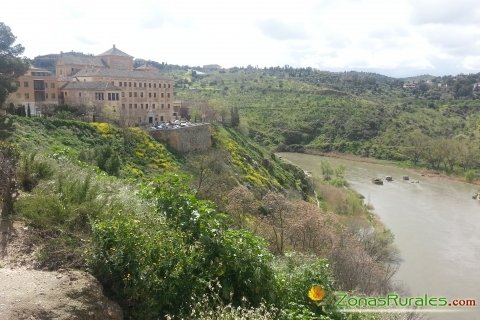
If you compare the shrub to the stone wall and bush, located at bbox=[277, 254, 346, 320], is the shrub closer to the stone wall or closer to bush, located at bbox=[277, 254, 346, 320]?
bush, located at bbox=[277, 254, 346, 320]

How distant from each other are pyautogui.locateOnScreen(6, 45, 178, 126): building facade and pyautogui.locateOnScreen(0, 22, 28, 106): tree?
6190 mm

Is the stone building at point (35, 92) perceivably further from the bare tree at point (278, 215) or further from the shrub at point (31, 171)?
the shrub at point (31, 171)

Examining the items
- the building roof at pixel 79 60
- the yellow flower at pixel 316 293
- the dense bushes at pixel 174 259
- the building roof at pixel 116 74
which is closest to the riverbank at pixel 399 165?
the building roof at pixel 116 74

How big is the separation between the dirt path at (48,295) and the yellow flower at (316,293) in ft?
9.90

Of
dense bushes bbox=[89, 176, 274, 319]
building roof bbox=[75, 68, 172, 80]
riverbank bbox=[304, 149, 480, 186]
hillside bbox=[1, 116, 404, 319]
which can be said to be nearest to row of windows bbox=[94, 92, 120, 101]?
building roof bbox=[75, 68, 172, 80]

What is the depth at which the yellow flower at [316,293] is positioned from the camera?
7.23 meters

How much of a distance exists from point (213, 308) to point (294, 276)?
1.86 metres

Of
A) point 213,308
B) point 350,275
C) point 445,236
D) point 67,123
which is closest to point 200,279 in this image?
point 213,308

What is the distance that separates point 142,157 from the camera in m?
32.0

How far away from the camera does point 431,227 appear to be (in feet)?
117

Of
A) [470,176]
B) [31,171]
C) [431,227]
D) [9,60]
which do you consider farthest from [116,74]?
[470,176]

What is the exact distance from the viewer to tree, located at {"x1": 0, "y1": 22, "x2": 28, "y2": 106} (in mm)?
28047

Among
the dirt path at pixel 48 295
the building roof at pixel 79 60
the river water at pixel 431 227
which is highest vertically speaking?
the building roof at pixel 79 60

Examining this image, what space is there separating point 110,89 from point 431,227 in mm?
29705
